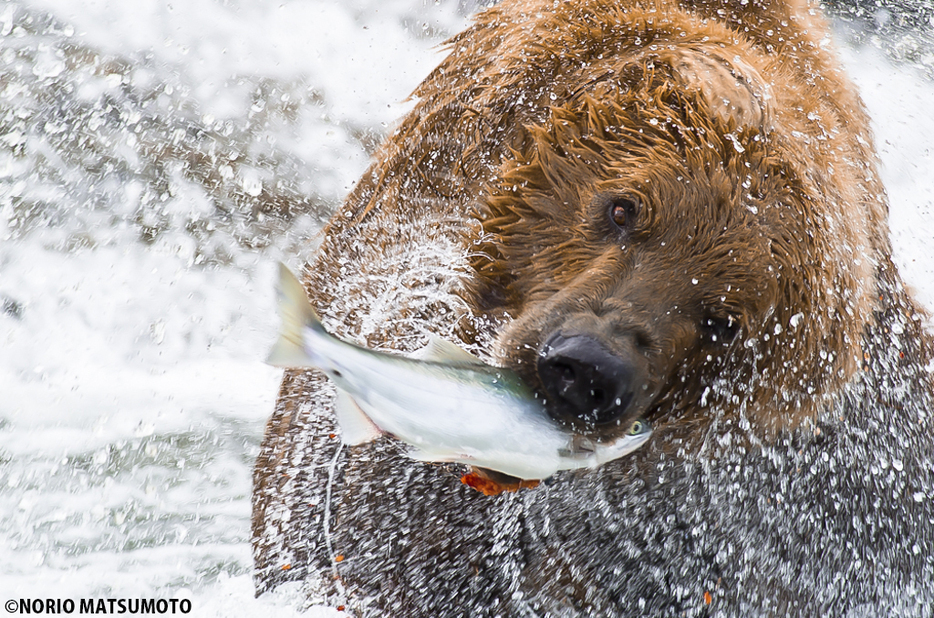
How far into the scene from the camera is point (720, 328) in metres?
2.88

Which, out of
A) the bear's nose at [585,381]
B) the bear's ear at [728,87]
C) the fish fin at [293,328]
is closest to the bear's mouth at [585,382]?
the bear's nose at [585,381]

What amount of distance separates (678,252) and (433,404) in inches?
41.0

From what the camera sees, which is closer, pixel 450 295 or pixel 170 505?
pixel 450 295

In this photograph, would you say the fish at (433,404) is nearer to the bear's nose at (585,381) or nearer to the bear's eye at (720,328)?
the bear's nose at (585,381)

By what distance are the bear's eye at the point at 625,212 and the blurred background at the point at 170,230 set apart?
2545 mm

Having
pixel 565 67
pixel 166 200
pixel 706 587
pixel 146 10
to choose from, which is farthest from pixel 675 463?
pixel 146 10

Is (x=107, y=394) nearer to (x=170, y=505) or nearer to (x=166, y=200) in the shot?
(x=170, y=505)

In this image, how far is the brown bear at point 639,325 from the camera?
9.20 feet

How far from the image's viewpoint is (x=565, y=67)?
11.3 ft

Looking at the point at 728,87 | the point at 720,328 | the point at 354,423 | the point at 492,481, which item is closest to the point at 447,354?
the point at 354,423

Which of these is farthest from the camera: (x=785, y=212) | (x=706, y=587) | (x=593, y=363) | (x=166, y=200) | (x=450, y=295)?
(x=166, y=200)

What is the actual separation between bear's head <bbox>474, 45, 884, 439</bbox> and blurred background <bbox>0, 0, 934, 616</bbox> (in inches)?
87.9

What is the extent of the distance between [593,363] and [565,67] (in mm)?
1502

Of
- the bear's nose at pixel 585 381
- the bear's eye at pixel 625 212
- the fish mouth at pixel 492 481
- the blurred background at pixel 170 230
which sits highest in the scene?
the bear's eye at pixel 625 212
